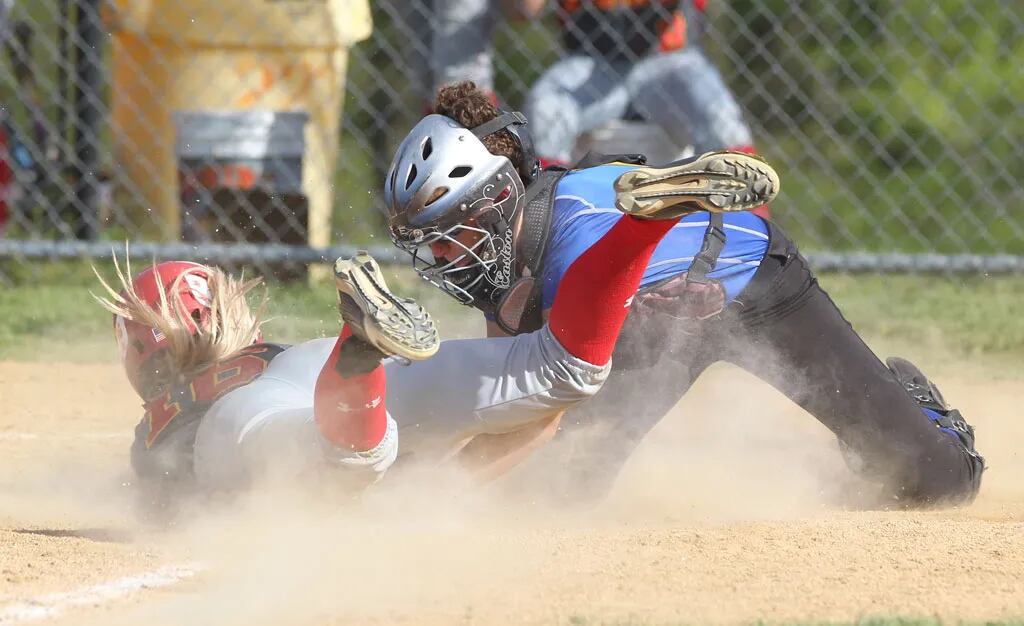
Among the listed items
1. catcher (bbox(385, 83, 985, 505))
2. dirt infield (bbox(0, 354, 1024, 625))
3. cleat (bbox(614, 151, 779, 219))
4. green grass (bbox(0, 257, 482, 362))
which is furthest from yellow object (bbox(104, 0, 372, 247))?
cleat (bbox(614, 151, 779, 219))

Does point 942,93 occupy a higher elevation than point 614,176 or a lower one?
lower

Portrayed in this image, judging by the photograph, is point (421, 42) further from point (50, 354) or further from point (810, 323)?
point (810, 323)

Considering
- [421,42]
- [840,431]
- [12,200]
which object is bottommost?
[12,200]

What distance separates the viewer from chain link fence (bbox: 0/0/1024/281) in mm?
6449

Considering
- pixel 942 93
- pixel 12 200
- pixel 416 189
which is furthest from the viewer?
pixel 942 93

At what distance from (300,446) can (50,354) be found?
9.15 feet

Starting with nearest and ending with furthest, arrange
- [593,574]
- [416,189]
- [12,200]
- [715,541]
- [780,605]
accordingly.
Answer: [780,605] < [593,574] < [715,541] < [416,189] < [12,200]

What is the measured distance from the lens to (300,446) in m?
3.33

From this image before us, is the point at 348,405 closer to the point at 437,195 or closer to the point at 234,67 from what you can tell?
the point at 437,195

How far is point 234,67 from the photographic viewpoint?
689 centimetres

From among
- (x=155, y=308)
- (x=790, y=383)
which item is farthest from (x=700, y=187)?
(x=155, y=308)

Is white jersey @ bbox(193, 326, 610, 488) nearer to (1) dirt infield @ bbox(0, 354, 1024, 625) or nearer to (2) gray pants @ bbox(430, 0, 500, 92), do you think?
(1) dirt infield @ bbox(0, 354, 1024, 625)

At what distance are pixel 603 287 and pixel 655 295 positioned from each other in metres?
0.47

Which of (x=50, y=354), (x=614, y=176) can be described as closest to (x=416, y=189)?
(x=614, y=176)
